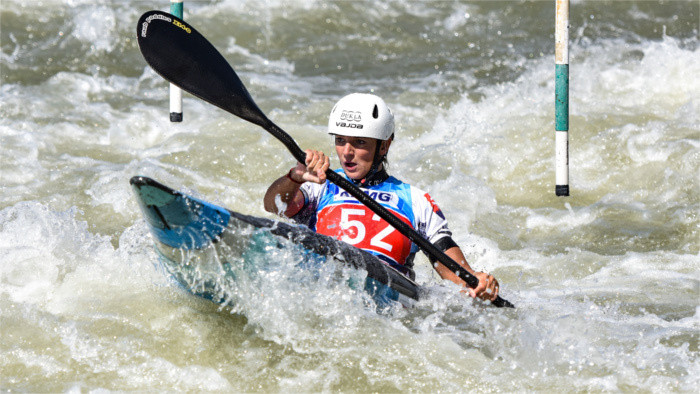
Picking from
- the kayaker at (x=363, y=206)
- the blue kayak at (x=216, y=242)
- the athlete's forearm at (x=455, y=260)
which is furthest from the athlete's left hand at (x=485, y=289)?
the blue kayak at (x=216, y=242)

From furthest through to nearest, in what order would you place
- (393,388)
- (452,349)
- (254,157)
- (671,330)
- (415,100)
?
(415,100) < (254,157) < (671,330) < (452,349) < (393,388)

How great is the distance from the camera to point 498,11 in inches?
422

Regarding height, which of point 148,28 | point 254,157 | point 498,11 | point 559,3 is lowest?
point 254,157

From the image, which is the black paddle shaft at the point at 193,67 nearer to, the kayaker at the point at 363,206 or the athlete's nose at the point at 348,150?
the kayaker at the point at 363,206

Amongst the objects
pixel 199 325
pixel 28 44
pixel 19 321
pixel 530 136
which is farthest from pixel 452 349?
pixel 28 44

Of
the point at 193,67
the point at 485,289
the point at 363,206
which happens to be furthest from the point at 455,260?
the point at 193,67

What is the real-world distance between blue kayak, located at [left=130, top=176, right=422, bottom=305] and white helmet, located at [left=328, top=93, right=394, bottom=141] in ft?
1.91

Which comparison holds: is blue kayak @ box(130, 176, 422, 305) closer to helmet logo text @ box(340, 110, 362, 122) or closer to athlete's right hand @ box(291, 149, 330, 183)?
athlete's right hand @ box(291, 149, 330, 183)

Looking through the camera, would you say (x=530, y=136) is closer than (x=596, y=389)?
No

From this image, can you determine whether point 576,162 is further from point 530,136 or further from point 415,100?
point 415,100

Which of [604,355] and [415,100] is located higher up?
[415,100]

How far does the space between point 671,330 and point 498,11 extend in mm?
7279

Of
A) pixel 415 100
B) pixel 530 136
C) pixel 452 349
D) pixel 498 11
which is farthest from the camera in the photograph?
pixel 498 11

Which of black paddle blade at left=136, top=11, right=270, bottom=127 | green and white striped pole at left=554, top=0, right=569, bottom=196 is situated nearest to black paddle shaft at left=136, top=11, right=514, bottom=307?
black paddle blade at left=136, top=11, right=270, bottom=127
